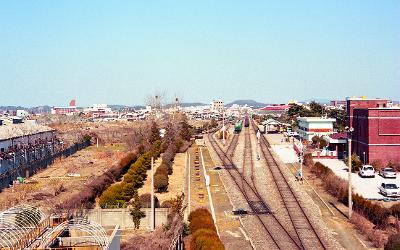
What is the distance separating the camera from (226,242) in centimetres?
1914

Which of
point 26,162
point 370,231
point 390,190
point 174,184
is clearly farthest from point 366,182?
point 26,162

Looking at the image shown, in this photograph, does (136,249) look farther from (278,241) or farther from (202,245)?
(278,241)

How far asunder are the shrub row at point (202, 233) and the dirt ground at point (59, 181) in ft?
27.0

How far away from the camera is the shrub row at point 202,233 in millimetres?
15648

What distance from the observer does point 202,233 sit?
56.4 feet

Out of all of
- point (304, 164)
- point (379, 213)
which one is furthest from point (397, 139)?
point (379, 213)

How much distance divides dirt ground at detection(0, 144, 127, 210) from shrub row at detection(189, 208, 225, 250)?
27.0 feet

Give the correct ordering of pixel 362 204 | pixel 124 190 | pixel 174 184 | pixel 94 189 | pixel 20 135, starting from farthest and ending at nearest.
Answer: pixel 20 135, pixel 174 184, pixel 94 189, pixel 124 190, pixel 362 204

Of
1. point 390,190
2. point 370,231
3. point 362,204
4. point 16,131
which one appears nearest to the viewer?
point 370,231

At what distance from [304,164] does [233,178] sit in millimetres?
7816

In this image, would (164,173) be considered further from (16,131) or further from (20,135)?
(16,131)

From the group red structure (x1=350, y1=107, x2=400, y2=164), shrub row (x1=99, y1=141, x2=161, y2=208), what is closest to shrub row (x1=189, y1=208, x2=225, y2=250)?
shrub row (x1=99, y1=141, x2=161, y2=208)

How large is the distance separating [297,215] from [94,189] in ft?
39.3

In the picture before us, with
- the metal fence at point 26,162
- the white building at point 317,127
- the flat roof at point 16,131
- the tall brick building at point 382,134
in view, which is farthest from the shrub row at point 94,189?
the white building at point 317,127
